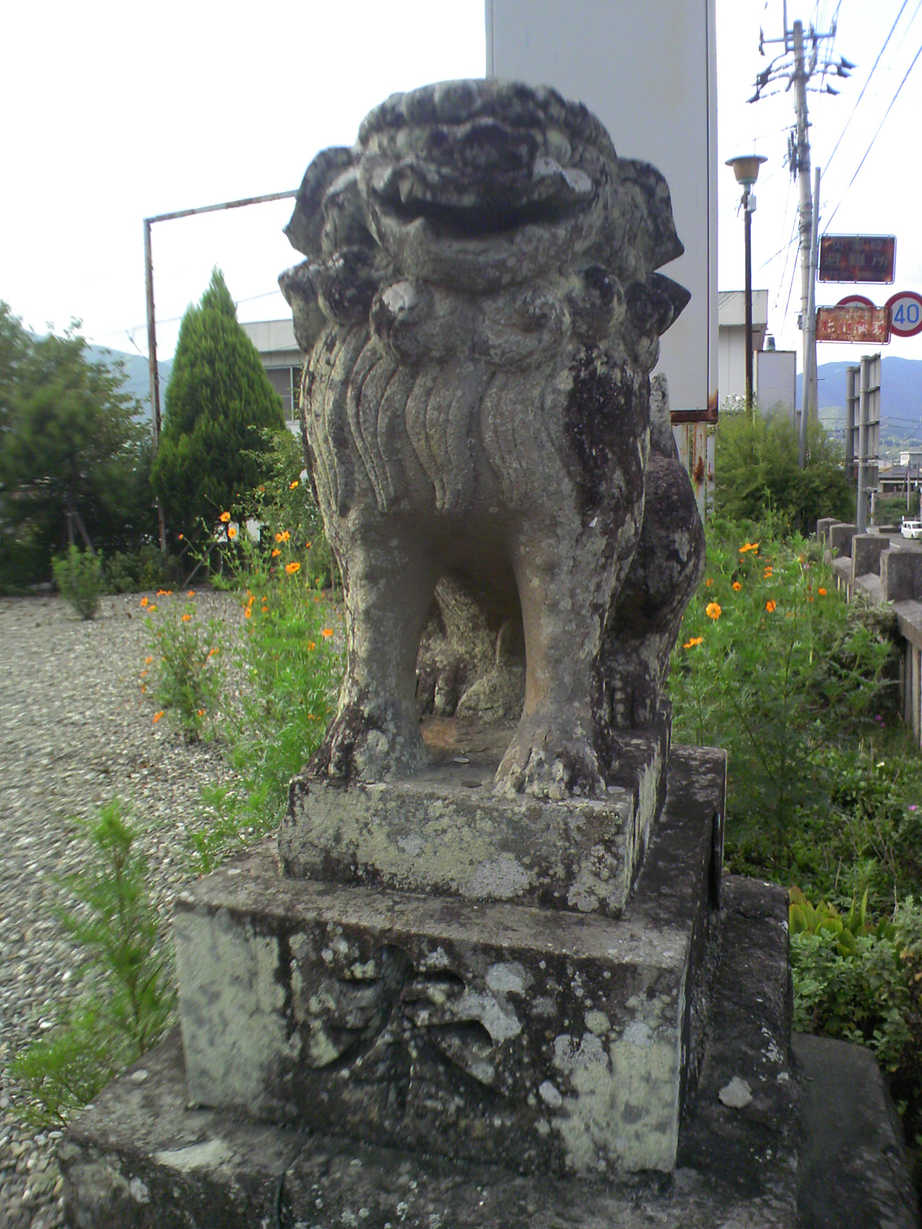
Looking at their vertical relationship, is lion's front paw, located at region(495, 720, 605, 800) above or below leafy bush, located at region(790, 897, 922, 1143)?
above

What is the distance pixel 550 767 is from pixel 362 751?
0.30 meters

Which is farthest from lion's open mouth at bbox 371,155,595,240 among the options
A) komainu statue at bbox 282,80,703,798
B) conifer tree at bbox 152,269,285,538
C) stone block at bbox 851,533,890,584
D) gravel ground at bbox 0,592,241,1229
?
conifer tree at bbox 152,269,285,538

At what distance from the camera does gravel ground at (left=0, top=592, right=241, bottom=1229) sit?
2029 millimetres

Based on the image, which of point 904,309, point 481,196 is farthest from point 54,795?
point 904,309

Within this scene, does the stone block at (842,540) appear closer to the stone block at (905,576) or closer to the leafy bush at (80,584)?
the stone block at (905,576)

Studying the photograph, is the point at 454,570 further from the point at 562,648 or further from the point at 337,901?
the point at 337,901

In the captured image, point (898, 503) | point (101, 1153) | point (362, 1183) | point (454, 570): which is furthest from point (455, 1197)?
point (898, 503)

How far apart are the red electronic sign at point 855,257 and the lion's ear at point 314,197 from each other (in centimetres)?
1137

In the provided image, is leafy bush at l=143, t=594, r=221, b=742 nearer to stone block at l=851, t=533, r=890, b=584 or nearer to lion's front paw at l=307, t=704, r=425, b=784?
lion's front paw at l=307, t=704, r=425, b=784

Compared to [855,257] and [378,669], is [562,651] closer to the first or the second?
[378,669]

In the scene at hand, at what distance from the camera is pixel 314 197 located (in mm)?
1484

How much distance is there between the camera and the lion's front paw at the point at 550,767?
4.62 feet

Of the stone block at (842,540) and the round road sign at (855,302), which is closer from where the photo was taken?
the stone block at (842,540)

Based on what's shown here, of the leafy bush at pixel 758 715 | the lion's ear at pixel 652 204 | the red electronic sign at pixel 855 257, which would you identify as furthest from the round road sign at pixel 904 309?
the lion's ear at pixel 652 204
